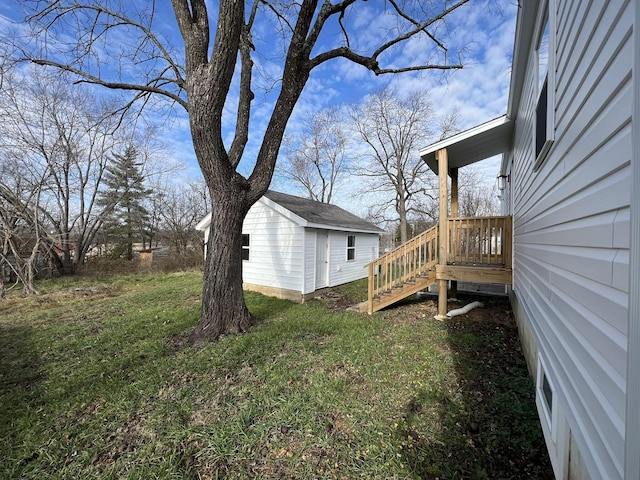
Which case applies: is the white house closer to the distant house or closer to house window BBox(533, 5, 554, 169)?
house window BBox(533, 5, 554, 169)

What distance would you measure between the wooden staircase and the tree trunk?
339cm

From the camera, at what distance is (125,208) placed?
75.4ft

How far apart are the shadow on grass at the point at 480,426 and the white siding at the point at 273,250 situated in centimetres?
553

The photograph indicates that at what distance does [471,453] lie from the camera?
2.44m

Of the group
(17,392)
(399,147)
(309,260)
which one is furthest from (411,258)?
(399,147)

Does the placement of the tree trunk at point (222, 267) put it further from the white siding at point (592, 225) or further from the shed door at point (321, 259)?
the white siding at point (592, 225)

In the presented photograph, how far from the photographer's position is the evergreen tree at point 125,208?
65.5 ft

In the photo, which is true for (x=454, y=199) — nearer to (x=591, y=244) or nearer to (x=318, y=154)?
(x=591, y=244)

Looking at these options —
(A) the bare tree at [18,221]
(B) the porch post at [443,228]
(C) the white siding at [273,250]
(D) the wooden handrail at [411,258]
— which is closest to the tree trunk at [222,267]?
(D) the wooden handrail at [411,258]

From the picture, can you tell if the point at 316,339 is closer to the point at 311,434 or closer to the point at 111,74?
the point at 311,434

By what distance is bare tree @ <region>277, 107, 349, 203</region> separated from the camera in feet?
83.8

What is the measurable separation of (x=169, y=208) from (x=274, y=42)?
19.1 metres

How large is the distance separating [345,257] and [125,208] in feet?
69.3

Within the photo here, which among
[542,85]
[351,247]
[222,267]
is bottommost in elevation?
[222,267]
